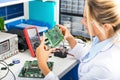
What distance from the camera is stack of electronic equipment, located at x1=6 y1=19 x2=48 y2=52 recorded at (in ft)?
5.55

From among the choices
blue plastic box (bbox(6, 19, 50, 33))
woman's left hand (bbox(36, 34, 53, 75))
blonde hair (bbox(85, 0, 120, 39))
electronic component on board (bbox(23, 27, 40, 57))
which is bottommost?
woman's left hand (bbox(36, 34, 53, 75))

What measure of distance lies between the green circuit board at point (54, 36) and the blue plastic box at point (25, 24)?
263mm

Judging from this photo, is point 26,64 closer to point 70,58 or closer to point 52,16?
point 70,58

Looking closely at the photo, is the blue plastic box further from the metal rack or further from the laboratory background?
the metal rack

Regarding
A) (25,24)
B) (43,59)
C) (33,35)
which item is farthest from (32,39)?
(25,24)

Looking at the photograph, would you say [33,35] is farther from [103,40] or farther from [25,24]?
[103,40]

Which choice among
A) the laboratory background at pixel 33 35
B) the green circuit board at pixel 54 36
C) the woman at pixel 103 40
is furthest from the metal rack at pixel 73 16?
the woman at pixel 103 40

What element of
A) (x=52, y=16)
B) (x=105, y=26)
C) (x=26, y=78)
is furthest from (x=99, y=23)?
(x=52, y=16)

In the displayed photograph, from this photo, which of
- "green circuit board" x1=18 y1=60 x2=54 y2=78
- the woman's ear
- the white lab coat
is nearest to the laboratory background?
"green circuit board" x1=18 y1=60 x2=54 y2=78

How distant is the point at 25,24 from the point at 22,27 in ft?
0.40

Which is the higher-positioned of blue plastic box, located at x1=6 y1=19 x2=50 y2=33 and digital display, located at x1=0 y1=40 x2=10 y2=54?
blue plastic box, located at x1=6 y1=19 x2=50 y2=33

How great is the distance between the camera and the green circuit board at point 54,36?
1.61 metres

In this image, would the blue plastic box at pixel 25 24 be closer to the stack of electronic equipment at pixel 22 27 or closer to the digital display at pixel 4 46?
the stack of electronic equipment at pixel 22 27

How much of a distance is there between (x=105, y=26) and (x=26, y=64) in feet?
1.98
